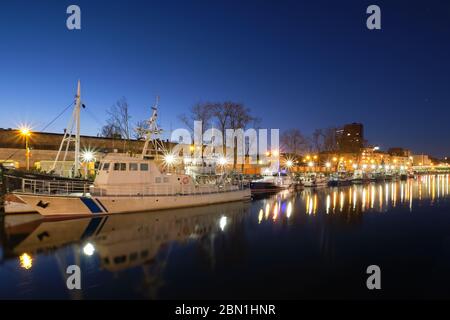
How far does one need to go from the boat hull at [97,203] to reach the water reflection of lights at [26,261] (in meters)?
8.63

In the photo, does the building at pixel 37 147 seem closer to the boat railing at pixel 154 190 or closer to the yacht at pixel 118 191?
the yacht at pixel 118 191

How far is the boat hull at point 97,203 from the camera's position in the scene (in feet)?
76.5

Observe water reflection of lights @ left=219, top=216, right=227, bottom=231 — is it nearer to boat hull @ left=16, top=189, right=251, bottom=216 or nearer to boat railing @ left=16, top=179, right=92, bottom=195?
boat hull @ left=16, top=189, right=251, bottom=216

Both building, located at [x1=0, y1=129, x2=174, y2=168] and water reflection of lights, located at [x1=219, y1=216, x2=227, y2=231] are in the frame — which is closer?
water reflection of lights, located at [x1=219, y1=216, x2=227, y2=231]

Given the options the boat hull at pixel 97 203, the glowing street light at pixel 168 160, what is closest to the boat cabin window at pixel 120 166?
the boat hull at pixel 97 203

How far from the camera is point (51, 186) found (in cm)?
2648

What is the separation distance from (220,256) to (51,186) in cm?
1886

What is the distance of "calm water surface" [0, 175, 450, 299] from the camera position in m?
11.6

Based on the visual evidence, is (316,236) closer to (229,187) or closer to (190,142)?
(229,187)

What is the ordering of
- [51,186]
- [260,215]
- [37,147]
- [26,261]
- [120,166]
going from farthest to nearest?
[37,147]
[260,215]
[51,186]
[120,166]
[26,261]

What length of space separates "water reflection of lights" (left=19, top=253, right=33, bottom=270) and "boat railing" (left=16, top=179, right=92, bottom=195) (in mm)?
9457

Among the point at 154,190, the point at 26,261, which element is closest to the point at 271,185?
the point at 154,190

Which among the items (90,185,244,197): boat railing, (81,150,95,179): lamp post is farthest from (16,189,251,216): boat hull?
(81,150,95,179): lamp post

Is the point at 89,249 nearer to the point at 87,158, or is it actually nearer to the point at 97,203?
the point at 97,203
